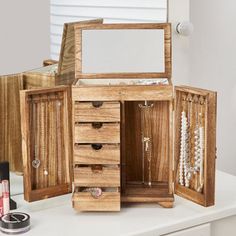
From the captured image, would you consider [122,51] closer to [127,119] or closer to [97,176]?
[127,119]

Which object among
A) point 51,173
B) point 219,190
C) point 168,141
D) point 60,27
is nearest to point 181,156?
point 168,141

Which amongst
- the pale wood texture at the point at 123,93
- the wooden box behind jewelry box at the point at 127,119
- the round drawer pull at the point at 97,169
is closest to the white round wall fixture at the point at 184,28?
the wooden box behind jewelry box at the point at 127,119

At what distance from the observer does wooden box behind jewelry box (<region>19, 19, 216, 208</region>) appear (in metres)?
1.25

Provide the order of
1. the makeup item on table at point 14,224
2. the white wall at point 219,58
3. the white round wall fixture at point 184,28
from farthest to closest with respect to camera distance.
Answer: the white wall at point 219,58 → the white round wall fixture at point 184,28 → the makeup item on table at point 14,224

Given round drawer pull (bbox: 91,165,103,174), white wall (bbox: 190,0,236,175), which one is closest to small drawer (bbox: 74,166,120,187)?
round drawer pull (bbox: 91,165,103,174)

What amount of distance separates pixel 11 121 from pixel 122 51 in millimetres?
327

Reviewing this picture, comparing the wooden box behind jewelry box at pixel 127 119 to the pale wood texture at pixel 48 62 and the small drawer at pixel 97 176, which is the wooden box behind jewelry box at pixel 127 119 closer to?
the small drawer at pixel 97 176

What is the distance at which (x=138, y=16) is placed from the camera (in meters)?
1.65

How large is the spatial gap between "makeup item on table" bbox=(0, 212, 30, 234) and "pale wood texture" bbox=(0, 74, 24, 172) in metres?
0.23

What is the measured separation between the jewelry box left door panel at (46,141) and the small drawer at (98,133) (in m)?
0.10

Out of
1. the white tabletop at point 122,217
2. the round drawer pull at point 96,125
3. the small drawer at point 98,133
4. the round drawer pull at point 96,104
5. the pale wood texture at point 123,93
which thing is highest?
the pale wood texture at point 123,93

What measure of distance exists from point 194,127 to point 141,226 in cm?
27

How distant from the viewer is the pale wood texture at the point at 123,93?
1.25 m

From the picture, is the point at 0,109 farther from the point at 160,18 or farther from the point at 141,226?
the point at 160,18
